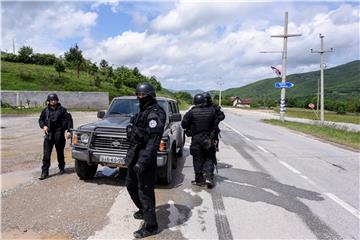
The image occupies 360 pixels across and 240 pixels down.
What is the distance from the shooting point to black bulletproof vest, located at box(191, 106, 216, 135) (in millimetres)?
6574

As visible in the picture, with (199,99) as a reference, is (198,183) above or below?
below

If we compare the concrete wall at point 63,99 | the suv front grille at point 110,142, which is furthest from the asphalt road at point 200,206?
the concrete wall at point 63,99

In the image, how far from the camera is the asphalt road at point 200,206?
4.39 m

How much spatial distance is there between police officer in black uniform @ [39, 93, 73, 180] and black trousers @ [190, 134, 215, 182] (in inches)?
113

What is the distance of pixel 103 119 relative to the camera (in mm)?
7320

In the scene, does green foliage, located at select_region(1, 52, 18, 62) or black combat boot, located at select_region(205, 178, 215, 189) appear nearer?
black combat boot, located at select_region(205, 178, 215, 189)

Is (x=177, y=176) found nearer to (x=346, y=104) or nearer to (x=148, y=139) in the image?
(x=148, y=139)

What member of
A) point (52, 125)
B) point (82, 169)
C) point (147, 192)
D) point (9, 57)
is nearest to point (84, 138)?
point (82, 169)

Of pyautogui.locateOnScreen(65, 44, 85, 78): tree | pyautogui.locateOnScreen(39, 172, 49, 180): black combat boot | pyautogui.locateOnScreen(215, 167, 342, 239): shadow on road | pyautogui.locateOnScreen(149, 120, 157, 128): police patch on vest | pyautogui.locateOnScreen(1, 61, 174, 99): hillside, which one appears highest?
pyautogui.locateOnScreen(65, 44, 85, 78): tree

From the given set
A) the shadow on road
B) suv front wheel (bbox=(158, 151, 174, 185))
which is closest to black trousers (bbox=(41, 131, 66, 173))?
suv front wheel (bbox=(158, 151, 174, 185))

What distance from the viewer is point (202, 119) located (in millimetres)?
6586

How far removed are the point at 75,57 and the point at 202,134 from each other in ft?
189

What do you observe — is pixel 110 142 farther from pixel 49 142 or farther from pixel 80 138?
pixel 49 142

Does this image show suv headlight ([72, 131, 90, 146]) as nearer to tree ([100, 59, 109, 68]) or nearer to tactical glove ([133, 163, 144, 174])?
tactical glove ([133, 163, 144, 174])
